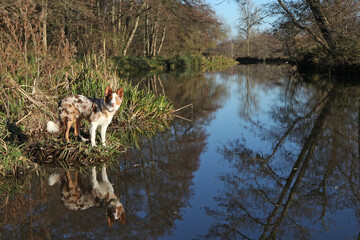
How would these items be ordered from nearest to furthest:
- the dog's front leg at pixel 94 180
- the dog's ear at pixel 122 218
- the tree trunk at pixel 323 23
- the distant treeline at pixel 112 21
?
the dog's ear at pixel 122 218, the dog's front leg at pixel 94 180, the distant treeline at pixel 112 21, the tree trunk at pixel 323 23

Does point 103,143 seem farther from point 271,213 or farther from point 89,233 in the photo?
point 271,213

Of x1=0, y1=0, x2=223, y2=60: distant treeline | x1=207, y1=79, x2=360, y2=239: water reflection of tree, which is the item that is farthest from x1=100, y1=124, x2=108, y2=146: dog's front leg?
x1=0, y1=0, x2=223, y2=60: distant treeline

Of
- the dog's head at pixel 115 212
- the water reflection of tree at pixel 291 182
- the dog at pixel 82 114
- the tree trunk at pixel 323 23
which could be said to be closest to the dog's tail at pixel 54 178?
the dog at pixel 82 114

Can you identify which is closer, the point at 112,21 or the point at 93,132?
the point at 93,132

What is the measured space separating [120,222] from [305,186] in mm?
2427

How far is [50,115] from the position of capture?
22.0 ft

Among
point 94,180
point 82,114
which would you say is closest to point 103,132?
point 82,114

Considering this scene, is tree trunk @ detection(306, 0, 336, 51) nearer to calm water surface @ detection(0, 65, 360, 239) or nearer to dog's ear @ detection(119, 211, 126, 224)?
calm water surface @ detection(0, 65, 360, 239)

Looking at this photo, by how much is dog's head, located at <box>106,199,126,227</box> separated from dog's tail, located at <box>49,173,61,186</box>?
1.14 metres

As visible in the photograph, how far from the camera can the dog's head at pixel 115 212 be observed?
11.8ft

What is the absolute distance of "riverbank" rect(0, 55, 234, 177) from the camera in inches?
219

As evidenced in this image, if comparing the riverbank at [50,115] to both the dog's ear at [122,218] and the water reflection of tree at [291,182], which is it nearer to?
the dog's ear at [122,218]

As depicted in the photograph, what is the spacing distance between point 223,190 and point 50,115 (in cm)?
395

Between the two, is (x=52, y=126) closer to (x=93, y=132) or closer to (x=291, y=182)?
(x=93, y=132)
